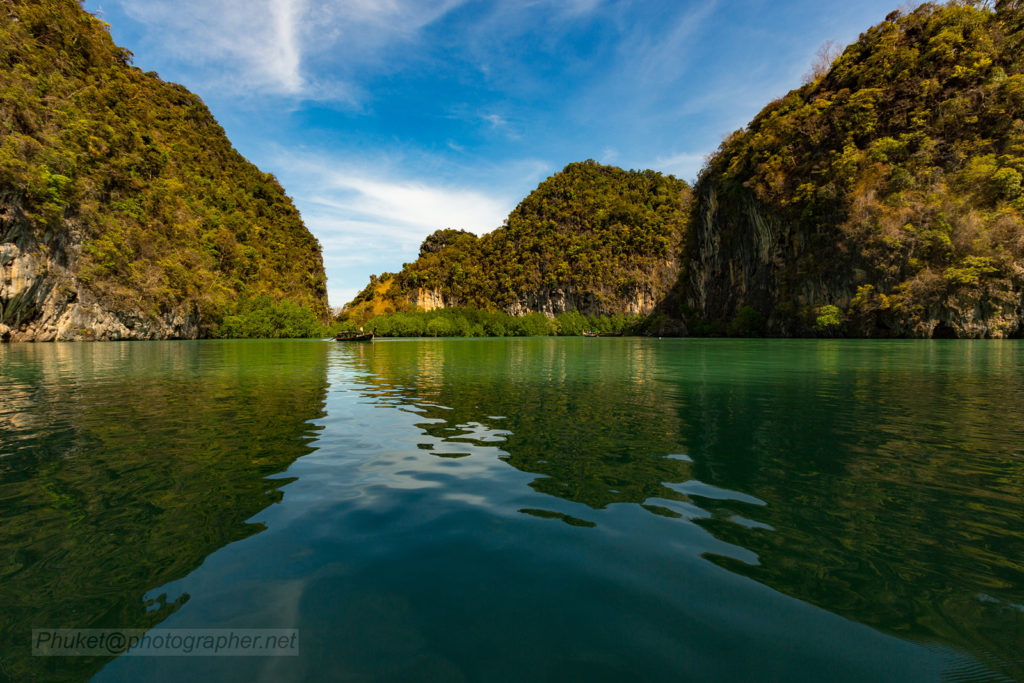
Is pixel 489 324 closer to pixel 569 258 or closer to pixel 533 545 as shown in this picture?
pixel 569 258

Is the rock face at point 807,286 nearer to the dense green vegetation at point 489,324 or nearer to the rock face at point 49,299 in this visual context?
the dense green vegetation at point 489,324

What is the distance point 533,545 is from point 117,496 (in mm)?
5194

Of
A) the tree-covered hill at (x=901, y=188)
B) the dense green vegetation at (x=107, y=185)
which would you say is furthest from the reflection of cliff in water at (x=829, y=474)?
the dense green vegetation at (x=107, y=185)

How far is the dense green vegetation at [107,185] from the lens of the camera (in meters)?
51.2

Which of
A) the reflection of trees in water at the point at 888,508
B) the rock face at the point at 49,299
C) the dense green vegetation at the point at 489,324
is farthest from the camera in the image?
the dense green vegetation at the point at 489,324

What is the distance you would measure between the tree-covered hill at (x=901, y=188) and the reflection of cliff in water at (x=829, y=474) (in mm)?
50022

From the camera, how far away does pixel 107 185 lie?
6731 cm

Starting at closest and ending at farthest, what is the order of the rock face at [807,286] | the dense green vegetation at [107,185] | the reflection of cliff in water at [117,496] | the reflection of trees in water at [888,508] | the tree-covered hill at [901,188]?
the reflection of trees in water at [888,508] < the reflection of cliff in water at [117,496] < the tree-covered hill at [901,188] < the rock face at [807,286] < the dense green vegetation at [107,185]

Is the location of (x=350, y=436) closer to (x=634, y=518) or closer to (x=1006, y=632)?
(x=634, y=518)

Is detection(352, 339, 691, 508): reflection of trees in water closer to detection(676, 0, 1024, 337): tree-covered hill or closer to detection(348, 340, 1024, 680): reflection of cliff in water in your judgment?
detection(348, 340, 1024, 680): reflection of cliff in water

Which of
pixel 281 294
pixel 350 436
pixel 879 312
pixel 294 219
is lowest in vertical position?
pixel 350 436

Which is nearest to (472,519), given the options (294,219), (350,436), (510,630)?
(510,630)

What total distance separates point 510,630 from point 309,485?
4.09m

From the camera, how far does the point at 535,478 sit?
6.29 m
